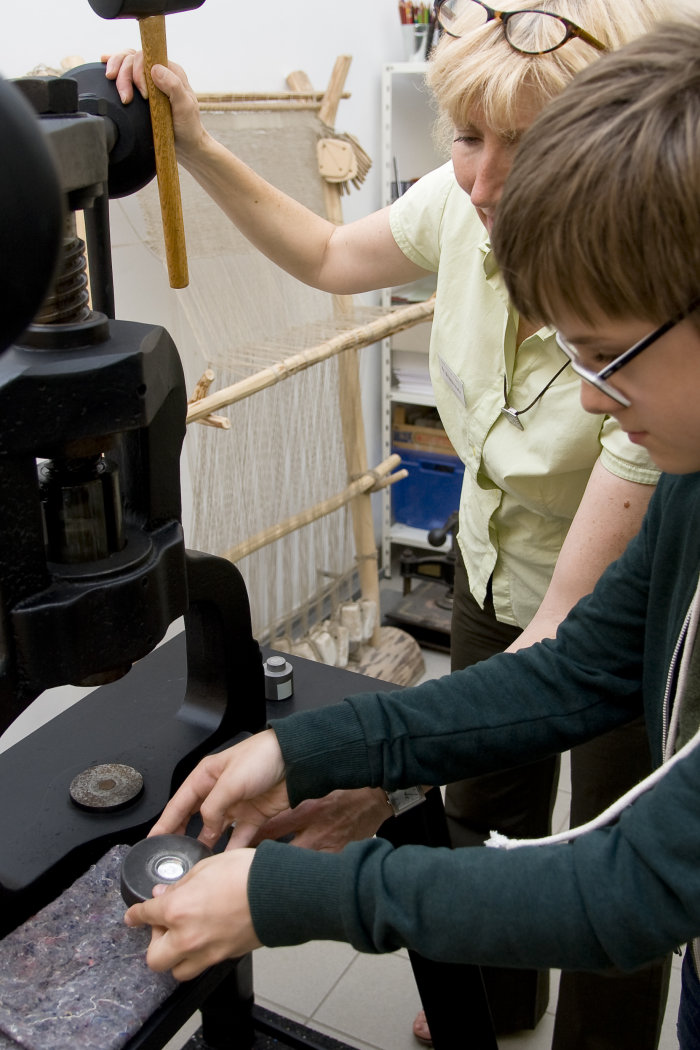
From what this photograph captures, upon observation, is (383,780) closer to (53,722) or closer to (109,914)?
(109,914)

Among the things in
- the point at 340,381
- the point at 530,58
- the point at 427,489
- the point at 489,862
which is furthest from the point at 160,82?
the point at 427,489

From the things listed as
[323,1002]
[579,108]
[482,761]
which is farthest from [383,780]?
[323,1002]

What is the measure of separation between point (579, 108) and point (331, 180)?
1792 millimetres

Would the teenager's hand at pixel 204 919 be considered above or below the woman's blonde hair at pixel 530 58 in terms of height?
below

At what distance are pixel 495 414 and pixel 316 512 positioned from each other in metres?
1.20

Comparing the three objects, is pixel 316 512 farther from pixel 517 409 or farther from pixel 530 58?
pixel 530 58

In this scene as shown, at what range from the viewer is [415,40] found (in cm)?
289

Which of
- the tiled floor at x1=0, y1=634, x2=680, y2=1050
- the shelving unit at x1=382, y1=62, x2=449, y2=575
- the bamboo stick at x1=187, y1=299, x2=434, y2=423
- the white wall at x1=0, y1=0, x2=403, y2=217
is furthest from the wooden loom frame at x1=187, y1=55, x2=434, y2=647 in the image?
the tiled floor at x1=0, y1=634, x2=680, y2=1050

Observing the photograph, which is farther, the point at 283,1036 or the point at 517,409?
the point at 283,1036

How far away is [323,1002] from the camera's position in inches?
69.9

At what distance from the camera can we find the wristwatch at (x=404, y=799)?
994 mm

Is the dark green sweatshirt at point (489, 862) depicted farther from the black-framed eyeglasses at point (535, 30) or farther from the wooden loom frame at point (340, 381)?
the wooden loom frame at point (340, 381)

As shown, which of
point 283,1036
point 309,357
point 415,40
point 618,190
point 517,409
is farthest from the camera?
point 415,40

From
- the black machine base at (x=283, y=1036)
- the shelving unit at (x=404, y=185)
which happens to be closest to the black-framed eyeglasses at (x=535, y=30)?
the black machine base at (x=283, y=1036)
